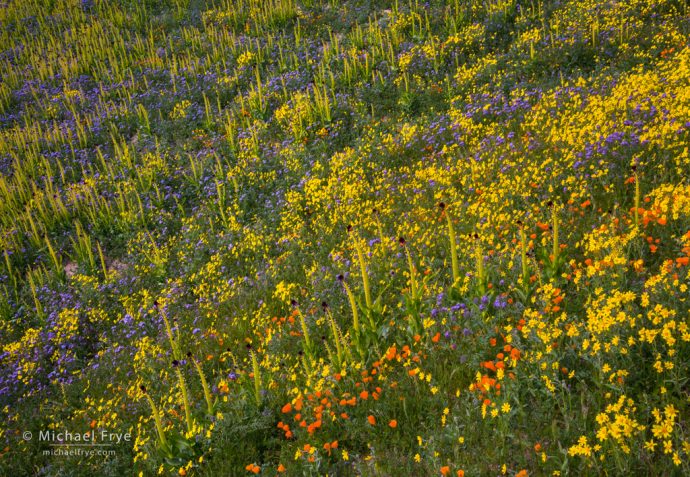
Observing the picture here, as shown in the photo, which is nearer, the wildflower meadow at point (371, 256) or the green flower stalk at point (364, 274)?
the wildflower meadow at point (371, 256)

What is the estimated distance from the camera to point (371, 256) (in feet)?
21.3

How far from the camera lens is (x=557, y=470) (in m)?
3.02

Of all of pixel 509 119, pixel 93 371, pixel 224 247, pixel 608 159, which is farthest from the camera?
pixel 224 247

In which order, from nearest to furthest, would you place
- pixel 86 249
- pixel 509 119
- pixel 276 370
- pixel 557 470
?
pixel 557 470
pixel 276 370
pixel 509 119
pixel 86 249

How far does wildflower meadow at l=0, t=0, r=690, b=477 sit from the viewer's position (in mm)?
3680

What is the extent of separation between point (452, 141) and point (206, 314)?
519 cm

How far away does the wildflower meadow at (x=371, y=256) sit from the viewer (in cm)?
368

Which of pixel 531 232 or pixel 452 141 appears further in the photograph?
pixel 452 141

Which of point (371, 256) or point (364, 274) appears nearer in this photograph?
point (364, 274)

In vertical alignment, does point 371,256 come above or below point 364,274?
below

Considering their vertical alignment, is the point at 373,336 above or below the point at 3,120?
below

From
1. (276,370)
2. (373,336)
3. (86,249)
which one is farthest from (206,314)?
(86,249)

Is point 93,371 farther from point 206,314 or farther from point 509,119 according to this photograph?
point 509,119

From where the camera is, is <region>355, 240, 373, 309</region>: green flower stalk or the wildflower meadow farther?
<region>355, 240, 373, 309</region>: green flower stalk
